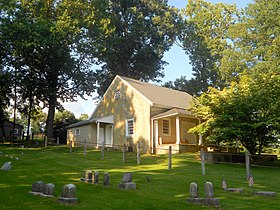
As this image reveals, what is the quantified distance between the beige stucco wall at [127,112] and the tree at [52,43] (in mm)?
7656

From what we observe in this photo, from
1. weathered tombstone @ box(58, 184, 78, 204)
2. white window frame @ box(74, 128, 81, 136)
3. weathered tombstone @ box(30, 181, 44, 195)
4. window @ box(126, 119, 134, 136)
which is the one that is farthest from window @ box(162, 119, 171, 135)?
weathered tombstone @ box(58, 184, 78, 204)

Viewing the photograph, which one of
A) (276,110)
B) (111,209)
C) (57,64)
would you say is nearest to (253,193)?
(111,209)

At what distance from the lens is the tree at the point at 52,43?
1284 inches

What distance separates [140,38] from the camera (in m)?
48.6

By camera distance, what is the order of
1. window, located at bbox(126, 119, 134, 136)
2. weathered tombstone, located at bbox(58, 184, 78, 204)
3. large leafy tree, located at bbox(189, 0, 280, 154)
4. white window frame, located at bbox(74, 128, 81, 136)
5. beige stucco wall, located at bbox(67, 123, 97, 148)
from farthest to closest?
white window frame, located at bbox(74, 128, 81, 136) → beige stucco wall, located at bbox(67, 123, 97, 148) → window, located at bbox(126, 119, 134, 136) → large leafy tree, located at bbox(189, 0, 280, 154) → weathered tombstone, located at bbox(58, 184, 78, 204)

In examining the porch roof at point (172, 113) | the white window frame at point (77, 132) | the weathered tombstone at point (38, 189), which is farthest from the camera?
the white window frame at point (77, 132)

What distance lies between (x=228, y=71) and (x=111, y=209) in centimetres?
3442

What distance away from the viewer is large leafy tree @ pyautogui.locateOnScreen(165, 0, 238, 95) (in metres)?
46.8

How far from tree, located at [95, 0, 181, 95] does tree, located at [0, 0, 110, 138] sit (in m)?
5.97

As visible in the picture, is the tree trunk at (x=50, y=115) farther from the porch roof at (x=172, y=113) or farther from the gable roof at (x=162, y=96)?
the porch roof at (x=172, y=113)

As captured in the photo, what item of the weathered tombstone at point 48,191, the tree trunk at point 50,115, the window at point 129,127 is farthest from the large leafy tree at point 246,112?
the tree trunk at point 50,115

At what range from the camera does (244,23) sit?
3850cm

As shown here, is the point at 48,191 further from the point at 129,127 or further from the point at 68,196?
the point at 129,127

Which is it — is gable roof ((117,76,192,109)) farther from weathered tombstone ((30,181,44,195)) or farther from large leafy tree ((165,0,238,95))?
weathered tombstone ((30,181,44,195))
